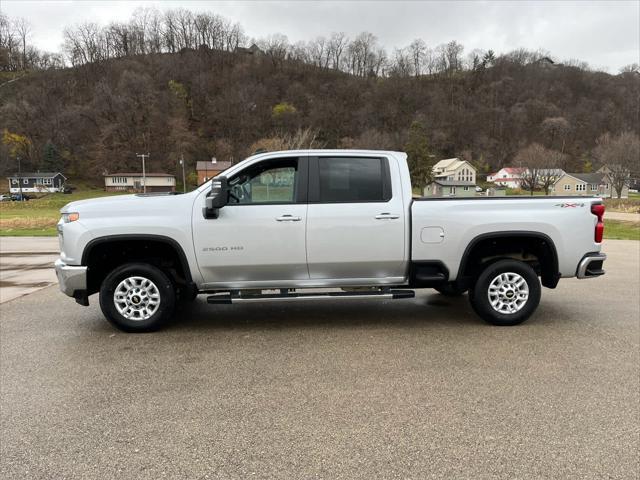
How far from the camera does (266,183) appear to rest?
533 centimetres

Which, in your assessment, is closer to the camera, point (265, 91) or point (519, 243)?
point (519, 243)

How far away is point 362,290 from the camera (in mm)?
5418

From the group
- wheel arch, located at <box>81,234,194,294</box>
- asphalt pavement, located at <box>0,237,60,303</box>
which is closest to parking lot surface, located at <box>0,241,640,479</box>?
wheel arch, located at <box>81,234,194,294</box>

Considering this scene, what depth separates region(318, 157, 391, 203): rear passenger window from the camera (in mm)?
5332

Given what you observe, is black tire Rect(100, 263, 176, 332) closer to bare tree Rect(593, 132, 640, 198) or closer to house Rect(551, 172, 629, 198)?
bare tree Rect(593, 132, 640, 198)

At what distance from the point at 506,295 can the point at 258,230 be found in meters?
3.02

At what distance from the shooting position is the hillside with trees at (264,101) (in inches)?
3905

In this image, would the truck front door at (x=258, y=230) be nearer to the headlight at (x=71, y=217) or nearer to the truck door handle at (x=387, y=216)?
the truck door handle at (x=387, y=216)

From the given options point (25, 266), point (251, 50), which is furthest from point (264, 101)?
point (25, 266)

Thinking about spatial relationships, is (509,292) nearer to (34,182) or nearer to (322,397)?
(322,397)

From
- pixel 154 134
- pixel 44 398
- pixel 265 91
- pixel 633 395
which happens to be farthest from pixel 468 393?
pixel 265 91

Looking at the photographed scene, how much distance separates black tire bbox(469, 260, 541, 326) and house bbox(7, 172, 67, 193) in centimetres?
9568

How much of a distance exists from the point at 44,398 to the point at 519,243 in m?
5.18

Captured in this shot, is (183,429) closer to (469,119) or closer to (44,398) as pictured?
(44,398)
